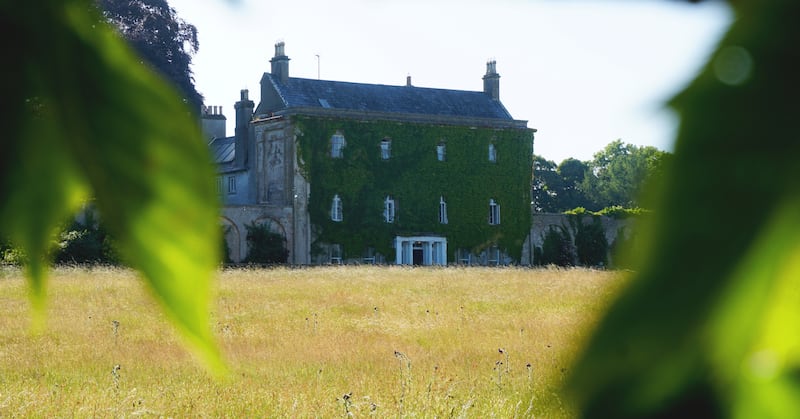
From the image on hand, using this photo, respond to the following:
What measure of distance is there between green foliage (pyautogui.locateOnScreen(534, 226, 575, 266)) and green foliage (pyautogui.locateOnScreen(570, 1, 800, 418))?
124ft

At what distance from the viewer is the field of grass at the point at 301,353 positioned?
8.58 meters

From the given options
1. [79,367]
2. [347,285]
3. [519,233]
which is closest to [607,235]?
[519,233]

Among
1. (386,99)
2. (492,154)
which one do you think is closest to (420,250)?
(492,154)

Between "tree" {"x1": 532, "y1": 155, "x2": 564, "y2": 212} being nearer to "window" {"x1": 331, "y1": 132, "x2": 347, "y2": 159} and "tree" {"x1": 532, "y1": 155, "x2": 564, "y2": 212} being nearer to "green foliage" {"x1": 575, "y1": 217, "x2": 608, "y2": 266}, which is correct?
"green foliage" {"x1": 575, "y1": 217, "x2": 608, "y2": 266}

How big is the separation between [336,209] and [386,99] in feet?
18.0

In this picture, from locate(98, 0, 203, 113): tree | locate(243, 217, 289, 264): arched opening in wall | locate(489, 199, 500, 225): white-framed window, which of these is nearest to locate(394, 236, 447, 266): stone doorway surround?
locate(489, 199, 500, 225): white-framed window

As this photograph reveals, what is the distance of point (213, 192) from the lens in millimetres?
298

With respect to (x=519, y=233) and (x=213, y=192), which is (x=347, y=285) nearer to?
(x=519, y=233)

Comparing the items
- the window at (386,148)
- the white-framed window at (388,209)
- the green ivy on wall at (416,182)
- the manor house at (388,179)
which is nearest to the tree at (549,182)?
the green ivy on wall at (416,182)

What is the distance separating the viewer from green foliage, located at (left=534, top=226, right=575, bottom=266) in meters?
38.1

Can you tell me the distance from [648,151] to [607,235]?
35.6 metres

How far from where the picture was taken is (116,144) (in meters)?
0.30

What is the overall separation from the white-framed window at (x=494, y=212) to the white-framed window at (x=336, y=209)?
20.6 ft

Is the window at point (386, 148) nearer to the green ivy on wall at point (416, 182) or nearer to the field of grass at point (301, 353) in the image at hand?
the green ivy on wall at point (416, 182)
